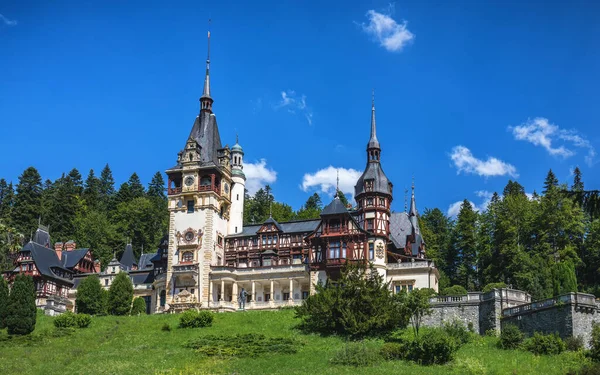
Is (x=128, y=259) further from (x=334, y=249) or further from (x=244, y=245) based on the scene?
(x=334, y=249)

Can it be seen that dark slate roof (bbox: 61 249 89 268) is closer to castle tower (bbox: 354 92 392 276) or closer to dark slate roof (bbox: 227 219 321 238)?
dark slate roof (bbox: 227 219 321 238)

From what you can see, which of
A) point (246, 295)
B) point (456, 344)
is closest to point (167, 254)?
point (246, 295)

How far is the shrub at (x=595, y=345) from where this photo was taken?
39.6m

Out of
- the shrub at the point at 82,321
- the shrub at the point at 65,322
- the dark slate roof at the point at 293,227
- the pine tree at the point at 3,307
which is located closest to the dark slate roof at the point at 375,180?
the dark slate roof at the point at 293,227

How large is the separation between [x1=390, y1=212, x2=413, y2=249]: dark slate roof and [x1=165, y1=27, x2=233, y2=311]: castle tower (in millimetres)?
17335

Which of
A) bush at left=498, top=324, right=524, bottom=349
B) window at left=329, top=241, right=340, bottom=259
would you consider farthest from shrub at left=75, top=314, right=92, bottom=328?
bush at left=498, top=324, right=524, bottom=349

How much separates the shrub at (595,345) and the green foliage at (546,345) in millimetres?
Result: 1721

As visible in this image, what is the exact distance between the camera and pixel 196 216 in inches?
2891

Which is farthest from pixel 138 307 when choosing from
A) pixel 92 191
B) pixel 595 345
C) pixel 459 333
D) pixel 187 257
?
pixel 92 191

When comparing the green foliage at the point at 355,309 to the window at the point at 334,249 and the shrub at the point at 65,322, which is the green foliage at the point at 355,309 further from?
the shrub at the point at 65,322

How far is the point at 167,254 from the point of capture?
77.2 m

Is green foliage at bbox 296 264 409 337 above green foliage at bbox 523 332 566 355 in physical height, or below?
above

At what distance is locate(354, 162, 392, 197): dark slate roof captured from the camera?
227 ft

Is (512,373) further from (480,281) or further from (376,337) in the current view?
(480,281)
